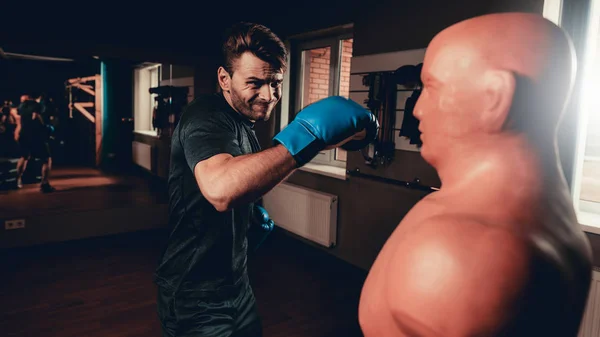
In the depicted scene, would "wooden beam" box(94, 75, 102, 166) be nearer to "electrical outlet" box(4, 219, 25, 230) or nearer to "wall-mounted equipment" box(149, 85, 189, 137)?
"wall-mounted equipment" box(149, 85, 189, 137)

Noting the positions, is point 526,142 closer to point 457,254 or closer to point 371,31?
point 457,254

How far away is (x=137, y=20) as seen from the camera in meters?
4.41

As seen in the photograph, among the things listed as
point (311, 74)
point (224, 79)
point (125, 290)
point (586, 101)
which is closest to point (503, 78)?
point (224, 79)

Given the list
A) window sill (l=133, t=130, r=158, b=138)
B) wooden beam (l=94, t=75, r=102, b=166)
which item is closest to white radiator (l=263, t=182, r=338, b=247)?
window sill (l=133, t=130, r=158, b=138)

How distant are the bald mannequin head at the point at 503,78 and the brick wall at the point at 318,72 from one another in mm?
4064

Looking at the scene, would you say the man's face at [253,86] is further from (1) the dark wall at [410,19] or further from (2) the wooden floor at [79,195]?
(2) the wooden floor at [79,195]

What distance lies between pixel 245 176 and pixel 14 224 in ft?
13.4

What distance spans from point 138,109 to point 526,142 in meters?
8.67

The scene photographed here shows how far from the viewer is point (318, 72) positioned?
464 centimetres

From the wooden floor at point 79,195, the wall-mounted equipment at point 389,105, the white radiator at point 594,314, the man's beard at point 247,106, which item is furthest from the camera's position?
the wooden floor at point 79,195

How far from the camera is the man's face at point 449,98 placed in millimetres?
561

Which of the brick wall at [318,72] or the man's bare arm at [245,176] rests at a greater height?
the brick wall at [318,72]

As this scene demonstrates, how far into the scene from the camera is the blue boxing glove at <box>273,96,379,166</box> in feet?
3.25

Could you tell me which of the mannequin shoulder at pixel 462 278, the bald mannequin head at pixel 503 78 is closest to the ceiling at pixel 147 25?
the bald mannequin head at pixel 503 78
